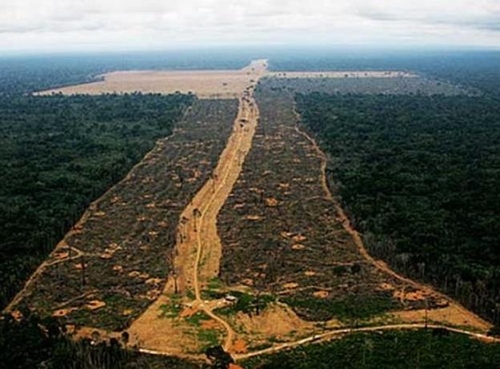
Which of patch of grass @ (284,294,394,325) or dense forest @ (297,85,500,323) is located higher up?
dense forest @ (297,85,500,323)

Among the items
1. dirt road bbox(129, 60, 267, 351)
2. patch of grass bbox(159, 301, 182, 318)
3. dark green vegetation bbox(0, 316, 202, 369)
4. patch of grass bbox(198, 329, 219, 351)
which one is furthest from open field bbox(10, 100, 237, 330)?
patch of grass bbox(198, 329, 219, 351)

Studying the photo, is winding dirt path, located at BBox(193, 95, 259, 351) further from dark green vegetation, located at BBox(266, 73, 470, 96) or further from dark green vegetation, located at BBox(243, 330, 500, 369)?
dark green vegetation, located at BBox(266, 73, 470, 96)

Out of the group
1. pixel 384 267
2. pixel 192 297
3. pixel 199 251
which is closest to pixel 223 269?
pixel 199 251

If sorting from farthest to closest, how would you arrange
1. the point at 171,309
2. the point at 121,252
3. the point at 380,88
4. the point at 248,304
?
the point at 380,88, the point at 121,252, the point at 171,309, the point at 248,304

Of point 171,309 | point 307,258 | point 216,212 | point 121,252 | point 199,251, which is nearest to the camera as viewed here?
point 171,309

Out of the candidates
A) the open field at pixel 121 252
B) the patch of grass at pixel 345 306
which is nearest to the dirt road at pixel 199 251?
the open field at pixel 121 252

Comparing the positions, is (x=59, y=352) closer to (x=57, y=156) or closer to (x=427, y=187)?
(x=427, y=187)

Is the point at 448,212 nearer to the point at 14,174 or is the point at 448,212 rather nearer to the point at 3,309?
the point at 3,309
